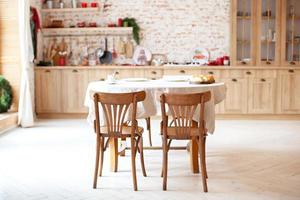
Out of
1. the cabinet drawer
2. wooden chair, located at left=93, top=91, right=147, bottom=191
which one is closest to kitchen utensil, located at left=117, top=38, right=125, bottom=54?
the cabinet drawer

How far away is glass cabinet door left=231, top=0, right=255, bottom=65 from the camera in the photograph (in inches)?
291

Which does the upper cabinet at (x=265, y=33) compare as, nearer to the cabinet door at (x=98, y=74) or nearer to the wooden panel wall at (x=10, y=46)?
the cabinet door at (x=98, y=74)

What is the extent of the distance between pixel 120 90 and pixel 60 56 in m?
4.10

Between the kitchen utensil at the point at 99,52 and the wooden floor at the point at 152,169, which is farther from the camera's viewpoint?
the kitchen utensil at the point at 99,52

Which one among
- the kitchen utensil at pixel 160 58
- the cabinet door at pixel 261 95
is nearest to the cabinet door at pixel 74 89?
the kitchen utensil at pixel 160 58

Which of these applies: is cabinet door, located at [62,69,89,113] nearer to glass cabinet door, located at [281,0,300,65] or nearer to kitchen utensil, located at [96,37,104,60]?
kitchen utensil, located at [96,37,104,60]

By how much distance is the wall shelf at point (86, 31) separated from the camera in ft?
25.2

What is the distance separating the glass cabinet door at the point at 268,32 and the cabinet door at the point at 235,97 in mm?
568

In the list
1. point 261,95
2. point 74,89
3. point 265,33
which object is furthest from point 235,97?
point 74,89

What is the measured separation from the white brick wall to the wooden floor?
2173mm

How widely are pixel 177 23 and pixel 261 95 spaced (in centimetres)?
197

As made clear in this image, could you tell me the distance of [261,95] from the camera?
7227 millimetres

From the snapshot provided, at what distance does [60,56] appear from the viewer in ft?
25.6

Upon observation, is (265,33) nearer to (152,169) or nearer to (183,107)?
(152,169)
